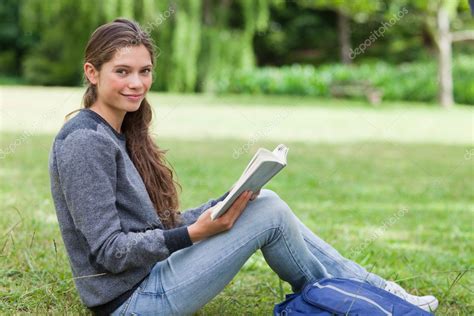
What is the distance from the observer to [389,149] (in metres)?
9.91

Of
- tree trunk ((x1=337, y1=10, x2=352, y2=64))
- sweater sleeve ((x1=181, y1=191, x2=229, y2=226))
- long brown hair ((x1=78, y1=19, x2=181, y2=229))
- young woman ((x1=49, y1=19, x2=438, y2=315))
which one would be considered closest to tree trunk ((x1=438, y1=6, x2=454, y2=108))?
tree trunk ((x1=337, y1=10, x2=352, y2=64))

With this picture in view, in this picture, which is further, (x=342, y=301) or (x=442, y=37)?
(x=442, y=37)

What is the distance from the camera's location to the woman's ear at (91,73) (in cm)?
256

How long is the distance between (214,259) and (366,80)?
17192 mm

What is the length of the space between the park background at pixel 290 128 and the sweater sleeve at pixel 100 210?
661mm

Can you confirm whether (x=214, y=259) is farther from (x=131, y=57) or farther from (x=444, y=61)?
(x=444, y=61)

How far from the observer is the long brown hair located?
251cm

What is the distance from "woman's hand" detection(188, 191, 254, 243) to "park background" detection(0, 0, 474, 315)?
0.73m

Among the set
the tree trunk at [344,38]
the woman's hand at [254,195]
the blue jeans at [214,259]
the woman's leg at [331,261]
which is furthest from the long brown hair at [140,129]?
the tree trunk at [344,38]

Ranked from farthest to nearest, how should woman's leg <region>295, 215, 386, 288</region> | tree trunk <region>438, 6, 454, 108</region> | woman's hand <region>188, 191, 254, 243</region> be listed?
tree trunk <region>438, 6, 454, 108</region>, woman's leg <region>295, 215, 386, 288</region>, woman's hand <region>188, 191, 254, 243</region>

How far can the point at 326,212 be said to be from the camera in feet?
18.3

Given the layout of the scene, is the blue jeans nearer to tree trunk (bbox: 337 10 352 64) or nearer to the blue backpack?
the blue backpack

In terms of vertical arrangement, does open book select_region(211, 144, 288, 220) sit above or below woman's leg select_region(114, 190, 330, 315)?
above

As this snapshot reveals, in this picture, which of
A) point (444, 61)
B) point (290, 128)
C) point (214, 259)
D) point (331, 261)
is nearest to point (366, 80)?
point (444, 61)
